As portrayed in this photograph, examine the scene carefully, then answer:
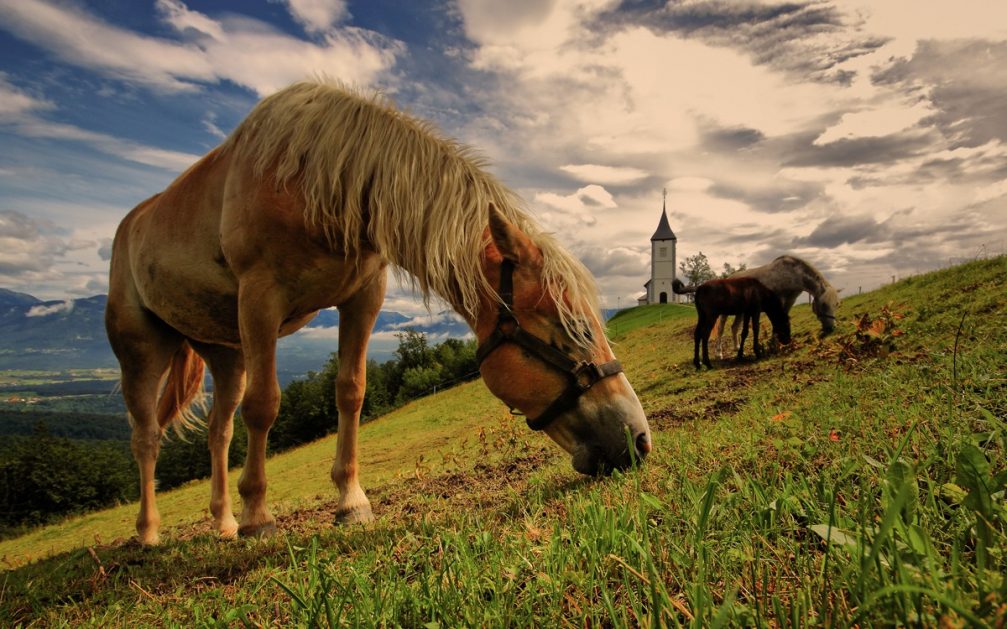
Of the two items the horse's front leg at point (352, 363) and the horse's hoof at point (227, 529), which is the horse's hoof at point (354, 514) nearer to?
the horse's front leg at point (352, 363)

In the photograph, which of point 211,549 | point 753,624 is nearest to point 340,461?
point 211,549

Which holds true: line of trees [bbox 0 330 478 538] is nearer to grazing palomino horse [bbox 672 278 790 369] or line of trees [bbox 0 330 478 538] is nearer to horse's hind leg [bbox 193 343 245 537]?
grazing palomino horse [bbox 672 278 790 369]

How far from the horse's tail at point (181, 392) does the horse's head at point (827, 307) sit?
39.2 feet

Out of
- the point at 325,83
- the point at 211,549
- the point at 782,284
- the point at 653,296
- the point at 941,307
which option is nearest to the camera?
the point at 211,549

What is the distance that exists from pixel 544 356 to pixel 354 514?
80.8 inches

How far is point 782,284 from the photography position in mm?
11523

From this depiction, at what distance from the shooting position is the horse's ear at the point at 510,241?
2.90 meters

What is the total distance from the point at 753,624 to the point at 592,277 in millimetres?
2266

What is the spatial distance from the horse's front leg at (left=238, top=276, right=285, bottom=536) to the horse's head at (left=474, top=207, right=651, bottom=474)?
1.61m

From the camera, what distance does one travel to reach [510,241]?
2.93m

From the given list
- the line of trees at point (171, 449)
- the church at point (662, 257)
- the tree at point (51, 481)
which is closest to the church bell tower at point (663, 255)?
the church at point (662, 257)

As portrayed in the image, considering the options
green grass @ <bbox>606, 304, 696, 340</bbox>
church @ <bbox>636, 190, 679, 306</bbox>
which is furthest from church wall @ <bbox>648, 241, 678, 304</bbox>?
green grass @ <bbox>606, 304, 696, 340</bbox>

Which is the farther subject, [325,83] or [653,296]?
[653,296]

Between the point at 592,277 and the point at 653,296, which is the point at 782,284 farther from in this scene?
the point at 653,296
